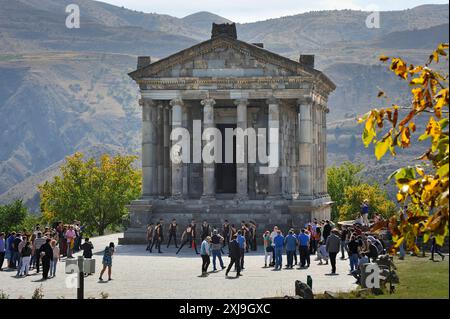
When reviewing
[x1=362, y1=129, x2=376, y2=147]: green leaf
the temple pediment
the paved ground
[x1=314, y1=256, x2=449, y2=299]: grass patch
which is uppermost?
the temple pediment

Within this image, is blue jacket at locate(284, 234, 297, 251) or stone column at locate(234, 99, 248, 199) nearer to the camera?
blue jacket at locate(284, 234, 297, 251)

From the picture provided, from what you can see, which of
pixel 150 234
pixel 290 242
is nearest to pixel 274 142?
pixel 150 234

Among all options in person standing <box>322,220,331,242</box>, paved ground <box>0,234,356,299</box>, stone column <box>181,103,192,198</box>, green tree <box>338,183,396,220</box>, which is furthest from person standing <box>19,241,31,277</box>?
green tree <box>338,183,396,220</box>

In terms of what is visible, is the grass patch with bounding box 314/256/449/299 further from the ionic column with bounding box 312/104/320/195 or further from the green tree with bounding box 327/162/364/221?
the green tree with bounding box 327/162/364/221

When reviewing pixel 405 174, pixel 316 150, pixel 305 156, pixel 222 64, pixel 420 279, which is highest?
pixel 222 64

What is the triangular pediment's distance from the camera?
49062 mm

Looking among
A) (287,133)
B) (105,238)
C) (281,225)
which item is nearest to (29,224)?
(105,238)

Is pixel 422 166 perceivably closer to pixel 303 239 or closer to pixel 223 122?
pixel 303 239

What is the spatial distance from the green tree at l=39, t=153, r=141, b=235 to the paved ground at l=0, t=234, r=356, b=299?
3625 centimetres

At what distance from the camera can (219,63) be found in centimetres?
4969

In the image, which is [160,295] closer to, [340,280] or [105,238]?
[340,280]

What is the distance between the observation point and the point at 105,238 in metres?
54.1

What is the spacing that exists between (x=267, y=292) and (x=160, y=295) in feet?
11.0

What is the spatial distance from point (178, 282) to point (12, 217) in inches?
1765
